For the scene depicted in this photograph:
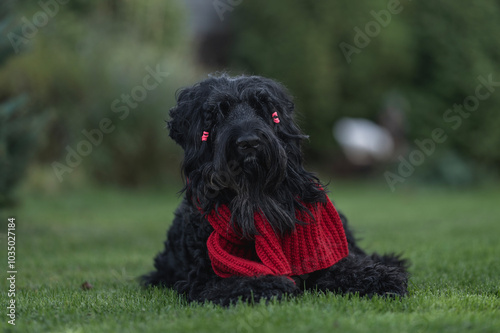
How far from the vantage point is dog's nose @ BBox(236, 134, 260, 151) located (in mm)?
3113

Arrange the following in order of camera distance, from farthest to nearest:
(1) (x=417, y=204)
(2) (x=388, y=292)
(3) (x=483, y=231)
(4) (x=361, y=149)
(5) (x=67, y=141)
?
(4) (x=361, y=149) → (5) (x=67, y=141) → (1) (x=417, y=204) → (3) (x=483, y=231) → (2) (x=388, y=292)

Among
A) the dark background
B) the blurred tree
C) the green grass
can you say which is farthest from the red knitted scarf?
the dark background

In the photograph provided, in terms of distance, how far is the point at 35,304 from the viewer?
134 inches

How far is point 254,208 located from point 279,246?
29 centimetres

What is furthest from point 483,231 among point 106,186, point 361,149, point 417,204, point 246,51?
point 246,51

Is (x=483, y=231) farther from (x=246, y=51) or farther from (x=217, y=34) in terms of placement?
(x=217, y=34)

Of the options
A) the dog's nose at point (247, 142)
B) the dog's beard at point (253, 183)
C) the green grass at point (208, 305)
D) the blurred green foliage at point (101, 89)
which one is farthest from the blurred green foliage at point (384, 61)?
the dog's nose at point (247, 142)

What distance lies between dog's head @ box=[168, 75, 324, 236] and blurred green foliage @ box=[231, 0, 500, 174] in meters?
12.5

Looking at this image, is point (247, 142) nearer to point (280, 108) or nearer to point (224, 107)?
point (224, 107)

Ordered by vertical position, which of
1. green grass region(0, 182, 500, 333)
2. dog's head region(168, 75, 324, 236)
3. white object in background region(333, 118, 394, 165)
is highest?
white object in background region(333, 118, 394, 165)

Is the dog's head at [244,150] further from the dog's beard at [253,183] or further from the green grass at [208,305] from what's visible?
the green grass at [208,305]

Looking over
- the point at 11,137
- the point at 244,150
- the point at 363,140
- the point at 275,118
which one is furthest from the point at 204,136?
the point at 363,140

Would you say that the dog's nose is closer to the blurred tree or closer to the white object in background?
the blurred tree

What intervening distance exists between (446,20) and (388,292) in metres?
14.6
